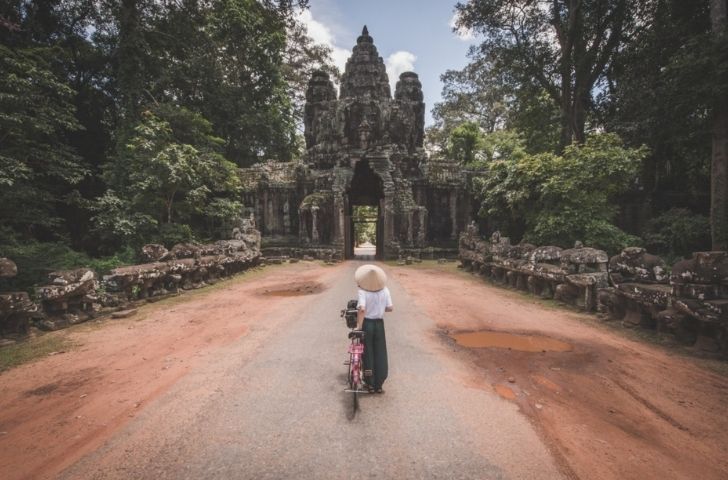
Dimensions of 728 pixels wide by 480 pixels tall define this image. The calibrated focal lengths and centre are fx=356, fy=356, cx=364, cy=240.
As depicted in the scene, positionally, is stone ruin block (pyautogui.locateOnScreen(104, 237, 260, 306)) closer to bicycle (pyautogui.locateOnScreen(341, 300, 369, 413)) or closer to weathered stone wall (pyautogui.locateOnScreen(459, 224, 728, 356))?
bicycle (pyautogui.locateOnScreen(341, 300, 369, 413))

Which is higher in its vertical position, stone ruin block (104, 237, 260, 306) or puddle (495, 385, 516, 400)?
stone ruin block (104, 237, 260, 306)

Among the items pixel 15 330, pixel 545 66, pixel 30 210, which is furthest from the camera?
pixel 545 66

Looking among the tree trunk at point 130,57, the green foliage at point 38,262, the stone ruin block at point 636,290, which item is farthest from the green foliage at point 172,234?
the stone ruin block at point 636,290

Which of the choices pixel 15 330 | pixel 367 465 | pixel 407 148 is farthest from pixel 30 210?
pixel 407 148

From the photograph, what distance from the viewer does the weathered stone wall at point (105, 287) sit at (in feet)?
19.1

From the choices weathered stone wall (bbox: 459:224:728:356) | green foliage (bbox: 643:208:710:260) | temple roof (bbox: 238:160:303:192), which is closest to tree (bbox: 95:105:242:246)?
temple roof (bbox: 238:160:303:192)

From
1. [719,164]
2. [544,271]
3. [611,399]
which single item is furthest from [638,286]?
[719,164]

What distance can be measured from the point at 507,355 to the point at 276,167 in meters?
20.4

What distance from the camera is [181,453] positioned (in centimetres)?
286

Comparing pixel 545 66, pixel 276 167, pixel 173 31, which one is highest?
pixel 173 31

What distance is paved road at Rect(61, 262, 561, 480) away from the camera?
8.77 feet

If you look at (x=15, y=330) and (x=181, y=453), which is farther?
(x=15, y=330)

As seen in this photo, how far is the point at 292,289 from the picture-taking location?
11.0 meters

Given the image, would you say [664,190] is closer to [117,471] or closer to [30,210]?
[117,471]
